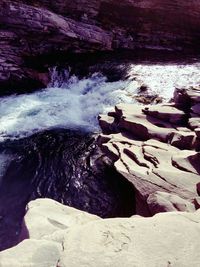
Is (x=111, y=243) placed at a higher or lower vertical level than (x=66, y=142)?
higher

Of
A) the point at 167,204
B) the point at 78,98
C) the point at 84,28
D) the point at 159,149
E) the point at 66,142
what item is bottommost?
the point at 66,142

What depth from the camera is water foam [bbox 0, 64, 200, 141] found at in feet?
41.2

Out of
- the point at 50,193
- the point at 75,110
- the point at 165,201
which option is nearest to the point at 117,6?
the point at 75,110

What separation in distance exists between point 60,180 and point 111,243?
552 centimetres

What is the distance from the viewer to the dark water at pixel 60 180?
770 cm

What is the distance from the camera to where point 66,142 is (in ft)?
36.7

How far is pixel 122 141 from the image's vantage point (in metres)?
9.43

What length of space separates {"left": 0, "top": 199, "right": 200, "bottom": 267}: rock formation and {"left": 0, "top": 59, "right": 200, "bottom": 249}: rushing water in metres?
3.16

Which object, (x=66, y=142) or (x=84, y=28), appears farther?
(x=84, y=28)

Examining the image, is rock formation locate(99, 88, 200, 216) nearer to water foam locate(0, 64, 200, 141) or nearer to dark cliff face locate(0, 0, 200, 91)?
water foam locate(0, 64, 200, 141)

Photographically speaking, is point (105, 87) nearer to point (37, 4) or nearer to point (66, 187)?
point (66, 187)

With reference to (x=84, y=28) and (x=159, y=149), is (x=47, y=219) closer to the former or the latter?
(x=159, y=149)

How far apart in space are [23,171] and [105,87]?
23.5ft

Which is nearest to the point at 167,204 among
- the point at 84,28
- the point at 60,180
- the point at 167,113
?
the point at 60,180
